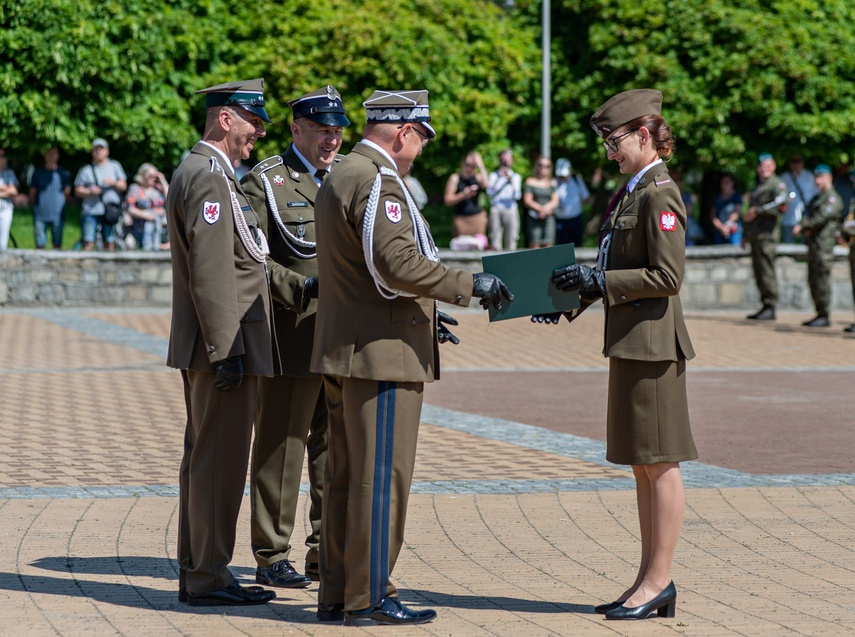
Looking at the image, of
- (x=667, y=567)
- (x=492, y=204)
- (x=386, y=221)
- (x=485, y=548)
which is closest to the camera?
(x=386, y=221)

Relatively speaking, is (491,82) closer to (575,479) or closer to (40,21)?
(40,21)

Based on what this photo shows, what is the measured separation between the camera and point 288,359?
5.82m

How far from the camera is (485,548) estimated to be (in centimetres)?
630

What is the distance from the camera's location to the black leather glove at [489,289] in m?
4.91

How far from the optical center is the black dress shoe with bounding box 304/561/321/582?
584 centimetres

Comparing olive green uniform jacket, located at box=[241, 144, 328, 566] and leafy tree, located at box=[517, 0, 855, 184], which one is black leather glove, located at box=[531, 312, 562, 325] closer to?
olive green uniform jacket, located at box=[241, 144, 328, 566]

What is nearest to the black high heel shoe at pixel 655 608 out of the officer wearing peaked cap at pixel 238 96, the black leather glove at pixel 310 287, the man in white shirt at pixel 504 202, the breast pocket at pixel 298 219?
the black leather glove at pixel 310 287

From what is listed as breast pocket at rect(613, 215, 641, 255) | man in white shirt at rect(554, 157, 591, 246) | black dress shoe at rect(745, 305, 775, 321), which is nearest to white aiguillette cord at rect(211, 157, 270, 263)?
breast pocket at rect(613, 215, 641, 255)

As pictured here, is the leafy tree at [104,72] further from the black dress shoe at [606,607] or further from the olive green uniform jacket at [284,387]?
the black dress shoe at [606,607]

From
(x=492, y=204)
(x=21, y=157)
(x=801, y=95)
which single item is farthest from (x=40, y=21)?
(x=801, y=95)

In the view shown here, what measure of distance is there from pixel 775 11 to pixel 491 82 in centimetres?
529

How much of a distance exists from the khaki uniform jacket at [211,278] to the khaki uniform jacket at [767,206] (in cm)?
1252

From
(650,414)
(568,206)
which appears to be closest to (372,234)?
(650,414)

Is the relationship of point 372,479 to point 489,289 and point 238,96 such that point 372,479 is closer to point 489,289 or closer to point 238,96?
point 489,289
